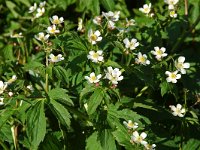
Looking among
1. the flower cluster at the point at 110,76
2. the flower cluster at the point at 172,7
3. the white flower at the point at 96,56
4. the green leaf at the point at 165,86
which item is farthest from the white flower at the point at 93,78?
the flower cluster at the point at 172,7

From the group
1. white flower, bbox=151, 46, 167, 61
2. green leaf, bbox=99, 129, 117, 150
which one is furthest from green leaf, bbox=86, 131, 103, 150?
white flower, bbox=151, 46, 167, 61

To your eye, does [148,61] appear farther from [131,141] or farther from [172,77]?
[131,141]

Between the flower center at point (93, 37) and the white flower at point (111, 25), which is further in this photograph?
the white flower at point (111, 25)

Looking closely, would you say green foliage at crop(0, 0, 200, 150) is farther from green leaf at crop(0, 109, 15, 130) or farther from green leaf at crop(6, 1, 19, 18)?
green leaf at crop(6, 1, 19, 18)

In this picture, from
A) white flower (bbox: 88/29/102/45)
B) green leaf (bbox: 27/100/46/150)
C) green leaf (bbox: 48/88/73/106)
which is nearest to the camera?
green leaf (bbox: 27/100/46/150)

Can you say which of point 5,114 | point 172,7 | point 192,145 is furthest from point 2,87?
point 172,7

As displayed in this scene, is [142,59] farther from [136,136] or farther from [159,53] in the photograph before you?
[136,136]

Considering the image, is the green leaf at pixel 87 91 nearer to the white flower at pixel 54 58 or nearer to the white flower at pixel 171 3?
the white flower at pixel 54 58
